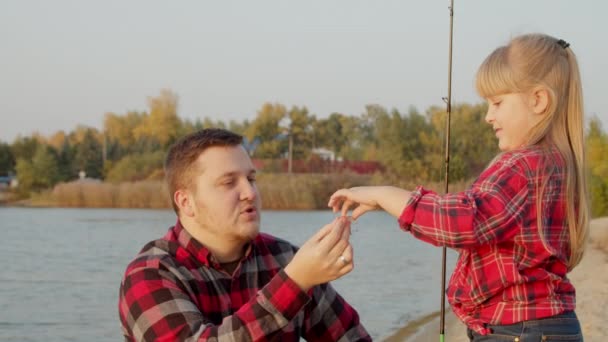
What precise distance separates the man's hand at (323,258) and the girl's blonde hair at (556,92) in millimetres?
940

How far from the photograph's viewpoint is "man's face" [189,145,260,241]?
2439 millimetres

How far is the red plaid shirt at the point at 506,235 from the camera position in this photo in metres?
2.35

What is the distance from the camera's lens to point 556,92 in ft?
8.66

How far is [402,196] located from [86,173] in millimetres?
61137

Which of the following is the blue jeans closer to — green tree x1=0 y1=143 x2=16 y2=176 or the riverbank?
the riverbank

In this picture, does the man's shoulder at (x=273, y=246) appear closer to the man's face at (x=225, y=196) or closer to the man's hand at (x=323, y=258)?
the man's face at (x=225, y=196)

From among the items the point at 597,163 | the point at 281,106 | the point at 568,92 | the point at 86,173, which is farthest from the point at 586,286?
the point at 281,106

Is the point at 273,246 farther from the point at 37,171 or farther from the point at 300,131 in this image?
the point at 300,131

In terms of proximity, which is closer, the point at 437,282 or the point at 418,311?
the point at 418,311

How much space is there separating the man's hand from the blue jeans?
81 centimetres

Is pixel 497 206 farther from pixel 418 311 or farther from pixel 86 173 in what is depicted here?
pixel 86 173

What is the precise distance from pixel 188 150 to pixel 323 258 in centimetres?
73

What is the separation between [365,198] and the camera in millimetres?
2402

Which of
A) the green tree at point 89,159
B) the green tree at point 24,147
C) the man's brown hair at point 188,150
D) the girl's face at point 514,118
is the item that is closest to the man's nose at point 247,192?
the man's brown hair at point 188,150
